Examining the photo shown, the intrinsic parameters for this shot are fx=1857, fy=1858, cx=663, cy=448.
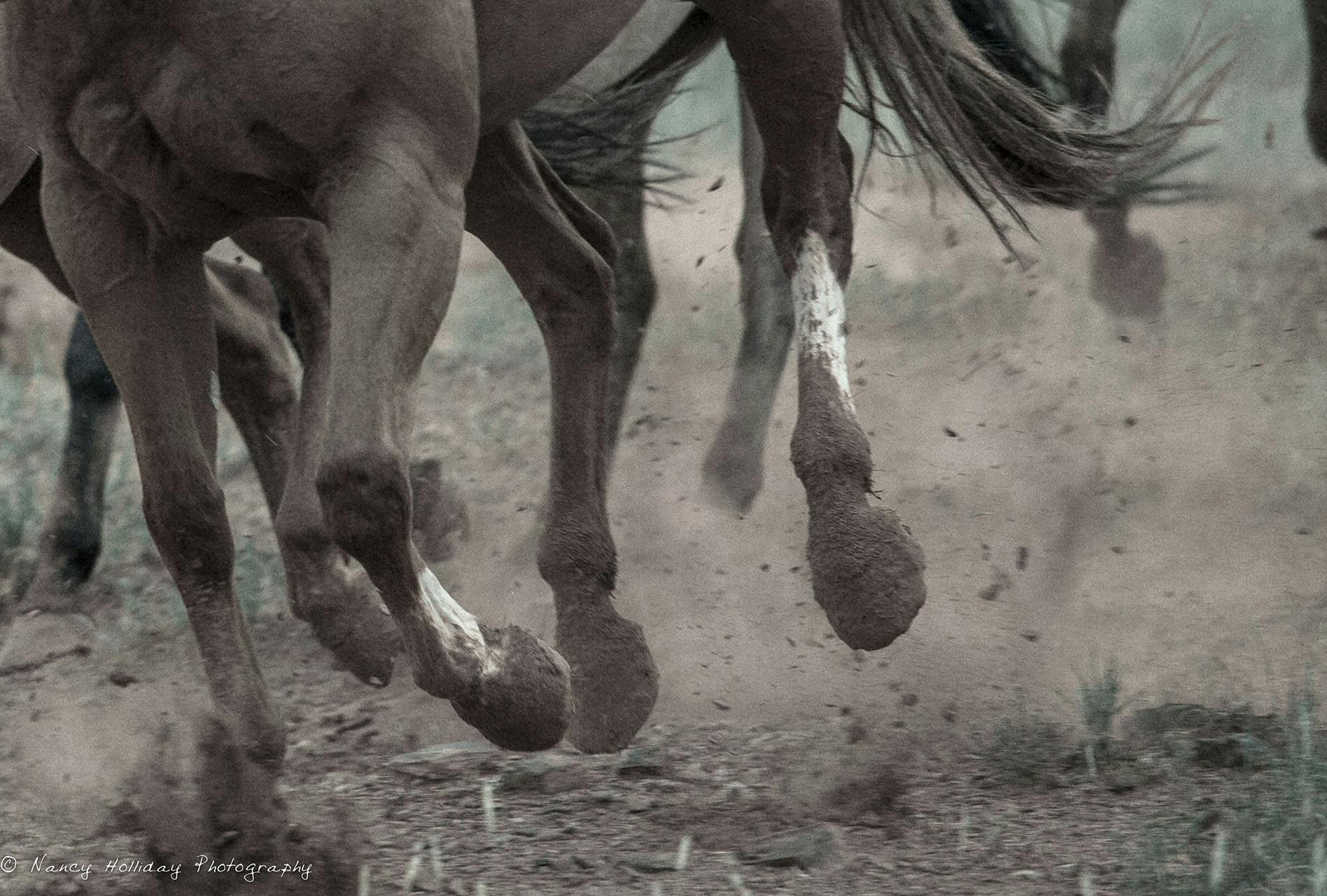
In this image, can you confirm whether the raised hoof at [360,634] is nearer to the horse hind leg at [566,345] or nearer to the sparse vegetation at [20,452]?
the horse hind leg at [566,345]

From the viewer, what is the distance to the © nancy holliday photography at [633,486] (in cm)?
277

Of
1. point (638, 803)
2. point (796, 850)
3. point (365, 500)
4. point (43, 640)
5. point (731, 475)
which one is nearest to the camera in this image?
point (365, 500)

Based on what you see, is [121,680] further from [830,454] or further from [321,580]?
[830,454]

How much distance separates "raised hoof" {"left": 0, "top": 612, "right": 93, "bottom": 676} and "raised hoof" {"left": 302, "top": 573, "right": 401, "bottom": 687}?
113 centimetres

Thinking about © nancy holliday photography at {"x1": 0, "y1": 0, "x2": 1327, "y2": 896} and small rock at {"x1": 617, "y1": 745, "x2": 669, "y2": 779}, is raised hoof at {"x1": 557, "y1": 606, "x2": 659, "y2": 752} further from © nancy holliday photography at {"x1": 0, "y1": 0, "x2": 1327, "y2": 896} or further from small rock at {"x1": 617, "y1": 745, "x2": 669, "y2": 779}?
small rock at {"x1": 617, "y1": 745, "x2": 669, "y2": 779}

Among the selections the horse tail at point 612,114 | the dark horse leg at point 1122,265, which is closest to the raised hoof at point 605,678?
the horse tail at point 612,114

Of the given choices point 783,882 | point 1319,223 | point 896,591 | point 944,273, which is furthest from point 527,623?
point 1319,223

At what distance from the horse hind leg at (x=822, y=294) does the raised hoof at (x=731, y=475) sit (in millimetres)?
1401

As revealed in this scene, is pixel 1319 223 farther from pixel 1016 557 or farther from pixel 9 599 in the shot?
pixel 9 599

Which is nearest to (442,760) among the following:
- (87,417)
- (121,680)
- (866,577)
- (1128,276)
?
(121,680)

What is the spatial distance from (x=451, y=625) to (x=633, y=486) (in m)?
2.67

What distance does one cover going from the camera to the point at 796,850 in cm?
306

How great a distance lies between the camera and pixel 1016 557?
4824mm

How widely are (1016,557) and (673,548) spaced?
3.08ft
